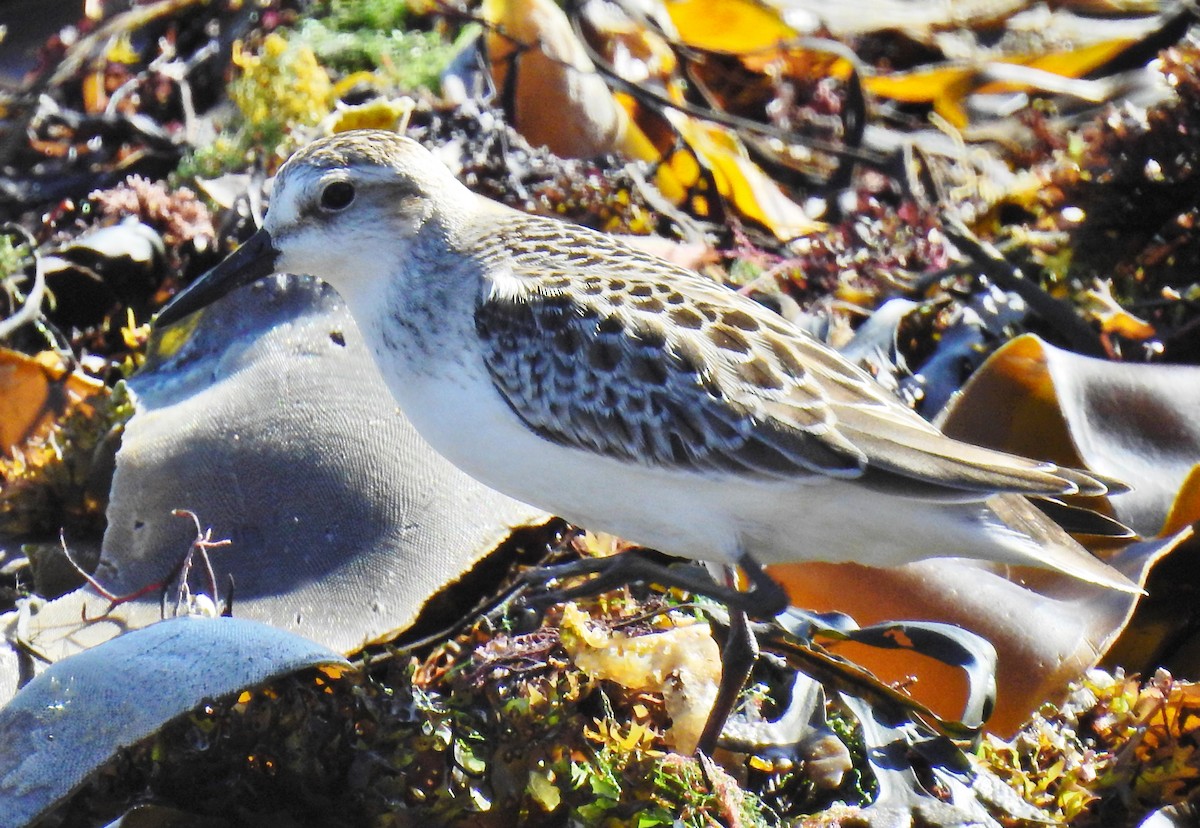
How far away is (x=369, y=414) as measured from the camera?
144 inches

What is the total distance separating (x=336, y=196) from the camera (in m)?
3.20

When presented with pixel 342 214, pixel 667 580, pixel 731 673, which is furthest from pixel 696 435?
pixel 342 214

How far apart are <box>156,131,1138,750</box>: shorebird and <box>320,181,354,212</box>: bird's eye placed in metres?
0.29

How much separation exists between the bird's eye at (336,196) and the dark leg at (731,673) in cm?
127

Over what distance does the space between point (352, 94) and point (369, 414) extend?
1.99 meters

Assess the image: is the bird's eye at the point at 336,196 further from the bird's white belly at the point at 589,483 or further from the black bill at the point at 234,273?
the bird's white belly at the point at 589,483

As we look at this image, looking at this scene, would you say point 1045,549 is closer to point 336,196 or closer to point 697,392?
point 697,392

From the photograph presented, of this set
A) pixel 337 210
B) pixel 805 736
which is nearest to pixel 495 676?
pixel 805 736

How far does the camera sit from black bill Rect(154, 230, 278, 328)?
3254 mm

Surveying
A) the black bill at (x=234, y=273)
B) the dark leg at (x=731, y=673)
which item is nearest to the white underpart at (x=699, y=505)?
the dark leg at (x=731, y=673)

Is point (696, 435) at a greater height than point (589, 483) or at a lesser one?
greater

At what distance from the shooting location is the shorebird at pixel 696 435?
111 inches

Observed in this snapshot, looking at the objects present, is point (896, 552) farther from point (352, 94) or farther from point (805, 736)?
point (352, 94)

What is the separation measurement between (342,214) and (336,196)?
0.14 ft
